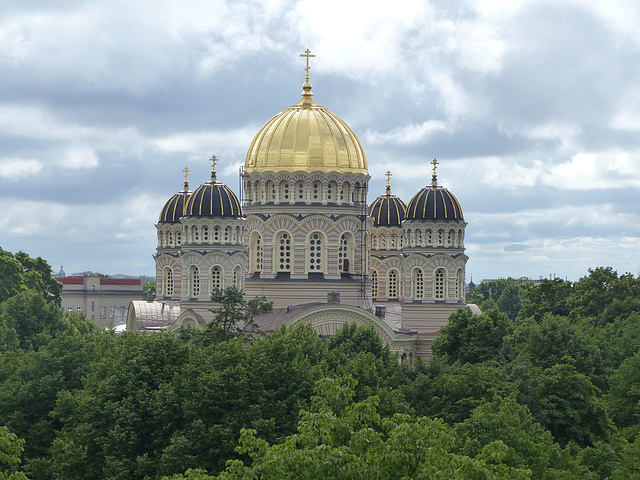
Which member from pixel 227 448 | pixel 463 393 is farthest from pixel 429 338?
pixel 227 448

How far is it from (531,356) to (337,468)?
33.6 metres

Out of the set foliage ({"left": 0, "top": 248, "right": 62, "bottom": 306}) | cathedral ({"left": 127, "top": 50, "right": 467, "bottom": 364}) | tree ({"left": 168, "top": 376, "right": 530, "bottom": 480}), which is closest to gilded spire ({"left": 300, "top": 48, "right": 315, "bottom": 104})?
cathedral ({"left": 127, "top": 50, "right": 467, "bottom": 364})

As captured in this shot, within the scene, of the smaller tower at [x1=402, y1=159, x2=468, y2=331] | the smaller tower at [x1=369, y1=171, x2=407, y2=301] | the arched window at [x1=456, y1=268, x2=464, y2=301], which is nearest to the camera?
the smaller tower at [x1=402, y1=159, x2=468, y2=331]

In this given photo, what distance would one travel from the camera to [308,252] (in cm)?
7100

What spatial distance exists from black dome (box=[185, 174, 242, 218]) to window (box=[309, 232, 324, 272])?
511cm

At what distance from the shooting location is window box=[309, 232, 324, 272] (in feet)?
233

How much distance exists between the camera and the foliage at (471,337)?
60.4 meters

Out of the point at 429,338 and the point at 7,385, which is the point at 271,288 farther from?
the point at 7,385

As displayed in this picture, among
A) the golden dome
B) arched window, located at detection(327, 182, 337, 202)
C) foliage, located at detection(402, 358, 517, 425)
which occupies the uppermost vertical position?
the golden dome

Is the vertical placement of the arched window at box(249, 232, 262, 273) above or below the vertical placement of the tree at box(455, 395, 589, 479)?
above

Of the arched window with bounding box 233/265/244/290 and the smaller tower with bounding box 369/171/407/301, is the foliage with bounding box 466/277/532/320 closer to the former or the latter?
the smaller tower with bounding box 369/171/407/301

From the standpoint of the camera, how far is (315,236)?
2805 inches

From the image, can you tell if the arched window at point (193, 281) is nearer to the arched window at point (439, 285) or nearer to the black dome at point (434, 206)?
the black dome at point (434, 206)

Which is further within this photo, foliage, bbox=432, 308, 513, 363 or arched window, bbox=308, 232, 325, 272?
arched window, bbox=308, 232, 325, 272
